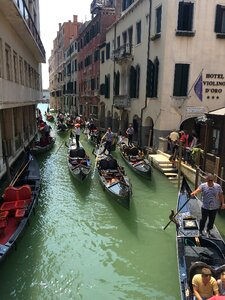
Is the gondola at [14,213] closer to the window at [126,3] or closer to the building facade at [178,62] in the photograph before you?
the building facade at [178,62]

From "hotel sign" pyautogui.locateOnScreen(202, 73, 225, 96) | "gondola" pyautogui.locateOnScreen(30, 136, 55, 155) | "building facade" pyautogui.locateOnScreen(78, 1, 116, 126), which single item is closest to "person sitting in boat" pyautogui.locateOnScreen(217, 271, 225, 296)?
"hotel sign" pyautogui.locateOnScreen(202, 73, 225, 96)

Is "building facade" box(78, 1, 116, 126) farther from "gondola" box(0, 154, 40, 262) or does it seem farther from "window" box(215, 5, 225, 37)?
"gondola" box(0, 154, 40, 262)

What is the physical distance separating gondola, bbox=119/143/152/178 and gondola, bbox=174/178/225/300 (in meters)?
4.61

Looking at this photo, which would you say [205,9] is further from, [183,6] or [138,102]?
[138,102]

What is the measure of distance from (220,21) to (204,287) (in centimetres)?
1412

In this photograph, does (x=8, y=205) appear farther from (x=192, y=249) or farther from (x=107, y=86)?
(x=107, y=86)

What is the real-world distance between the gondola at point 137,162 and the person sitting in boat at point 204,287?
8.10 meters

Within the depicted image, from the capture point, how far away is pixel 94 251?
7402 millimetres

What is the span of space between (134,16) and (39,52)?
6952mm

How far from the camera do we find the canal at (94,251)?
6.05 meters

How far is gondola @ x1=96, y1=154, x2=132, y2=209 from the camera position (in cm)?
944

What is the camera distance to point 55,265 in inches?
268

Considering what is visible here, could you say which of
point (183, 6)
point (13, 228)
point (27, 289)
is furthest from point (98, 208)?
point (183, 6)

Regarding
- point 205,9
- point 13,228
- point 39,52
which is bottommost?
point 13,228
